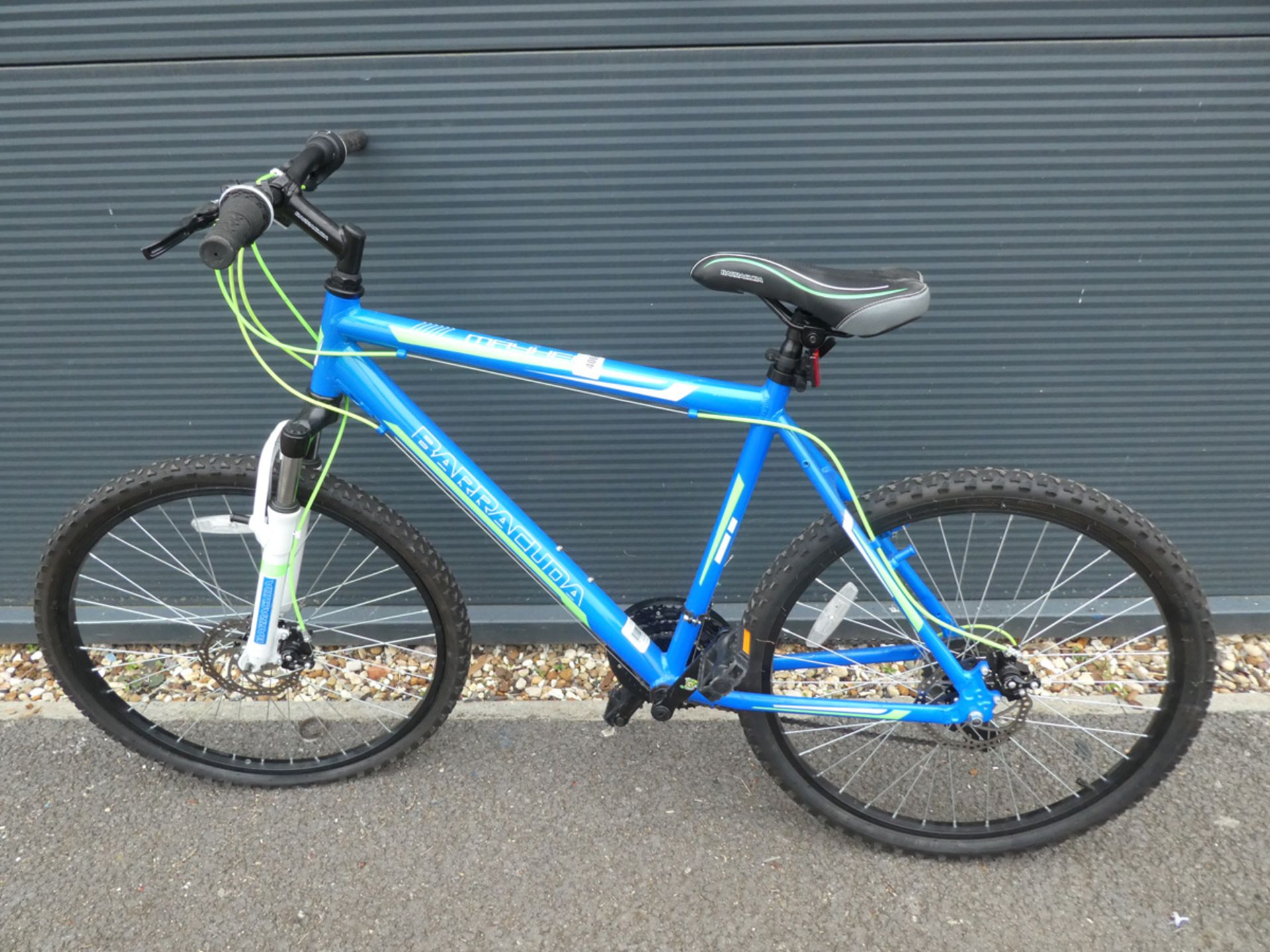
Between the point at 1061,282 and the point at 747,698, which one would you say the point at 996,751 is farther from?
the point at 1061,282

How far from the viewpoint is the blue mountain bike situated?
1851 mm

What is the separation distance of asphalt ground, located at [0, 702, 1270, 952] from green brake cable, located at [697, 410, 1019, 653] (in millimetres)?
682

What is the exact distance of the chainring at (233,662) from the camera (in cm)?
229

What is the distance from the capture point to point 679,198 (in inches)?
90.3

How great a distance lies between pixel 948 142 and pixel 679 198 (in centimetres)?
74

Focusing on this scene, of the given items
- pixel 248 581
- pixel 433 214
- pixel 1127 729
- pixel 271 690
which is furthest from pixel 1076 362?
pixel 248 581

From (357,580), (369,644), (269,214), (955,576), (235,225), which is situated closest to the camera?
(235,225)

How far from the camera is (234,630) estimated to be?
7.50 ft

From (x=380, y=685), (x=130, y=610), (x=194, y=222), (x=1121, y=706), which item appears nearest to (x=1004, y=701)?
(x=1121, y=706)

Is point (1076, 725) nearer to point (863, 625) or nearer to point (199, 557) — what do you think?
point (863, 625)

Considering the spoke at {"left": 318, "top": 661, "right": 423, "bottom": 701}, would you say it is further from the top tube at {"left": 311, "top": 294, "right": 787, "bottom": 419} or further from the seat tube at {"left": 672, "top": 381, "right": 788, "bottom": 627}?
the top tube at {"left": 311, "top": 294, "right": 787, "bottom": 419}

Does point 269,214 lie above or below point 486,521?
above

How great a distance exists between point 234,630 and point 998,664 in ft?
6.69

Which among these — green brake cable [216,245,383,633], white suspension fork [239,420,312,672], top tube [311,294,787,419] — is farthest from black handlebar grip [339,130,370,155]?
white suspension fork [239,420,312,672]
